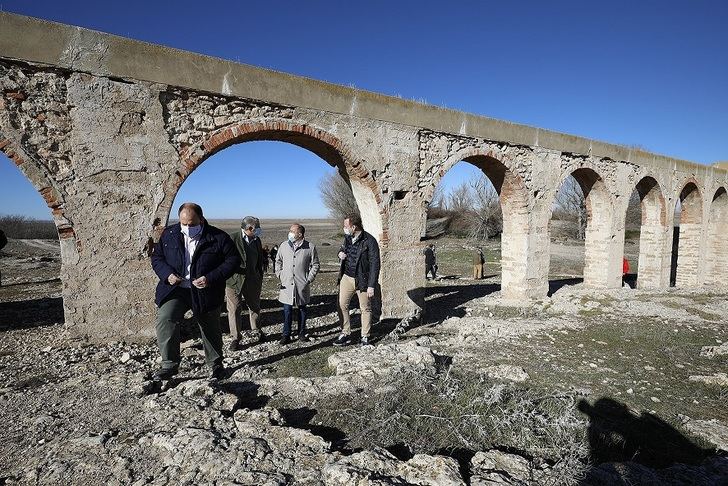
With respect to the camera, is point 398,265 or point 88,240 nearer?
point 88,240

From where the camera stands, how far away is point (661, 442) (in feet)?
10.6

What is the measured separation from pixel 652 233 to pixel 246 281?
13.1 m

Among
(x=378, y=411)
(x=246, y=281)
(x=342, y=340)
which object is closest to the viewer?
(x=378, y=411)

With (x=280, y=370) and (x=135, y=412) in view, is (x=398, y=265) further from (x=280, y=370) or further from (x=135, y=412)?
(x=135, y=412)

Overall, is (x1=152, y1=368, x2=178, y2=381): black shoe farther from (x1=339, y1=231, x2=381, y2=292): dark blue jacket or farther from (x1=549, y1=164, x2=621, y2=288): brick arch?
(x1=549, y1=164, x2=621, y2=288): brick arch

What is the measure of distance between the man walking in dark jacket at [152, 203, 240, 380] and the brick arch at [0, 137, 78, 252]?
1.76 meters

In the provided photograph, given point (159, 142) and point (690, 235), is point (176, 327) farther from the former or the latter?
point (690, 235)

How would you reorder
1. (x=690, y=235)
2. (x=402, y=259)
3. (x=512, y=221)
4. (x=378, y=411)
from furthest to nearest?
(x=690, y=235), (x=512, y=221), (x=402, y=259), (x=378, y=411)

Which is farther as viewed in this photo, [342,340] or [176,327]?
[342,340]

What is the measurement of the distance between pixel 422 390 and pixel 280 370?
1750mm

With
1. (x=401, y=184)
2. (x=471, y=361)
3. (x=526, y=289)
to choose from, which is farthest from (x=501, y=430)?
(x=526, y=289)

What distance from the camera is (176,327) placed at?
154 inches

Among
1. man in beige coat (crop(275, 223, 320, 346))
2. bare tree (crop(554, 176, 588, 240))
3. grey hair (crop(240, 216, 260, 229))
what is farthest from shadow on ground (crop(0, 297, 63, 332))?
bare tree (crop(554, 176, 588, 240))

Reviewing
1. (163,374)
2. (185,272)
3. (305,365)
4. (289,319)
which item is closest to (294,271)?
(289,319)
